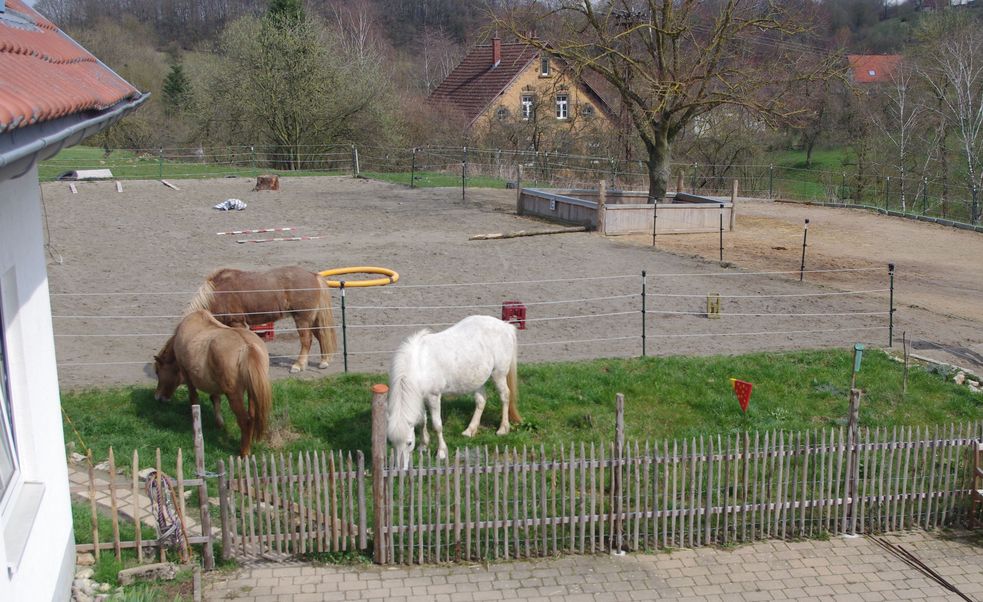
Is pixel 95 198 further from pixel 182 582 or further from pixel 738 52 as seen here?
pixel 182 582

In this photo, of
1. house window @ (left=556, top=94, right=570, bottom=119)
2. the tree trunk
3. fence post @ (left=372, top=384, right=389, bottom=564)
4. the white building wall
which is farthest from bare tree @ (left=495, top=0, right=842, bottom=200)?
the white building wall

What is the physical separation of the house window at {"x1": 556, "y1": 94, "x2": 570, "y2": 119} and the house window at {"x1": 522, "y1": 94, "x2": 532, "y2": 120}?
1.34 metres

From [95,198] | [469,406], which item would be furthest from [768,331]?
[95,198]

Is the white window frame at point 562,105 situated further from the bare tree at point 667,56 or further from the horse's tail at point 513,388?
the horse's tail at point 513,388

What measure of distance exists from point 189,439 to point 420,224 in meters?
13.7

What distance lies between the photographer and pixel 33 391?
562 cm

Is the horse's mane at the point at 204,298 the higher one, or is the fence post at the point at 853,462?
the horse's mane at the point at 204,298

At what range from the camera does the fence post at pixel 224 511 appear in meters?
6.93

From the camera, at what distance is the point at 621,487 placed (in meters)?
7.53

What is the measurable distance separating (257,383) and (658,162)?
17793 mm

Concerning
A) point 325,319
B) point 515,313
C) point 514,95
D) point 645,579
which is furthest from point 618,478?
point 514,95

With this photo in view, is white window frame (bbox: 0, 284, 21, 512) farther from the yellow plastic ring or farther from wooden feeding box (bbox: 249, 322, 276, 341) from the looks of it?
the yellow plastic ring

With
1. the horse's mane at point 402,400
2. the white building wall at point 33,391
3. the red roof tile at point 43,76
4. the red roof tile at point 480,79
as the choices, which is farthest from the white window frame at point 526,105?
the white building wall at point 33,391

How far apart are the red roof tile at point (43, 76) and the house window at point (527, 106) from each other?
31.5 meters
